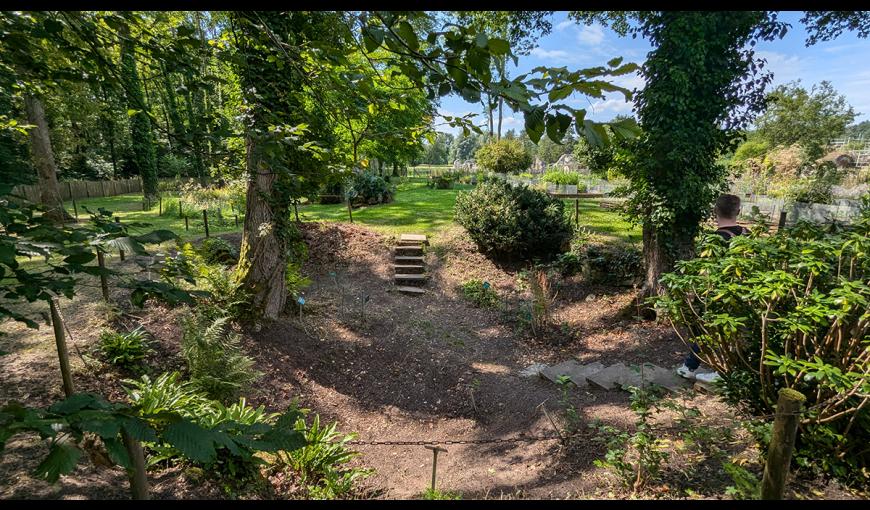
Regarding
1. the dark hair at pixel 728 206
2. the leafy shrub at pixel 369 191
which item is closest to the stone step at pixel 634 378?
the dark hair at pixel 728 206

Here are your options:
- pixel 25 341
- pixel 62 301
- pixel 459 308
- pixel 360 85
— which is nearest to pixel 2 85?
pixel 360 85

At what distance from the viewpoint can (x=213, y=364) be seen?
4.44 meters

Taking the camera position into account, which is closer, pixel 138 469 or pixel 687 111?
pixel 138 469

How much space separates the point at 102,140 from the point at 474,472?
120 feet

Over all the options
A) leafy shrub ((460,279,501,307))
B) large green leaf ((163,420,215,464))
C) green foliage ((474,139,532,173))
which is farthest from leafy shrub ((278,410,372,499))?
green foliage ((474,139,532,173))

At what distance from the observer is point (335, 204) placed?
19.7 meters

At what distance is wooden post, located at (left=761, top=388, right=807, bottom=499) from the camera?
1.82m

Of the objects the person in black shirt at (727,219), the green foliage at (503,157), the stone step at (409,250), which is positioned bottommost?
the stone step at (409,250)

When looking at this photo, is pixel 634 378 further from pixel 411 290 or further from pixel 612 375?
pixel 411 290

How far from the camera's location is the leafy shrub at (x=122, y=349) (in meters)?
4.43

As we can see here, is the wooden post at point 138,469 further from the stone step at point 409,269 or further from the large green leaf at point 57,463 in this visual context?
the stone step at point 409,269

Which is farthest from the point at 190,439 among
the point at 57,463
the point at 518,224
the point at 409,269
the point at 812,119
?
the point at 812,119

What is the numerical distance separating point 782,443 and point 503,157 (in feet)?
89.6

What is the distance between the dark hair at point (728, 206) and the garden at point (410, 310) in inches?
17.4
